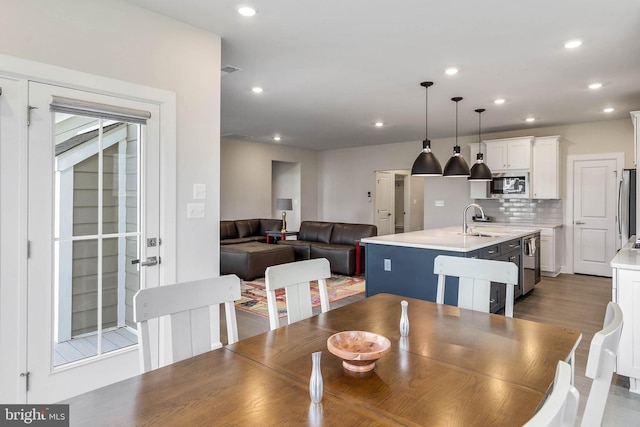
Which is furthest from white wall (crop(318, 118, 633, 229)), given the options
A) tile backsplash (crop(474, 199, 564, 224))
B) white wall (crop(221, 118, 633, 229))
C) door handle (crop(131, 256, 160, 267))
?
door handle (crop(131, 256, 160, 267))

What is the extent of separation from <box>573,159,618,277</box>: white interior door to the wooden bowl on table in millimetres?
6764

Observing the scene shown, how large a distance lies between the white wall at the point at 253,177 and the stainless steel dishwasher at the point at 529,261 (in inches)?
226

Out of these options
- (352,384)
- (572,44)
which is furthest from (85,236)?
(572,44)

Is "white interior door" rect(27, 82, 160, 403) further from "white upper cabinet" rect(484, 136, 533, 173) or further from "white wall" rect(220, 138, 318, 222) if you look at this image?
"white upper cabinet" rect(484, 136, 533, 173)

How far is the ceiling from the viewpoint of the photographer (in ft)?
9.11

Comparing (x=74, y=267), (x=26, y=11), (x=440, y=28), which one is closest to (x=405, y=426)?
(x=74, y=267)

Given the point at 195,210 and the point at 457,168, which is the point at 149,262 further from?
the point at 457,168

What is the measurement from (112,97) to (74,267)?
43.9 inches

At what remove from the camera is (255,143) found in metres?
9.08

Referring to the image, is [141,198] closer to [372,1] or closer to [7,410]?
[7,410]

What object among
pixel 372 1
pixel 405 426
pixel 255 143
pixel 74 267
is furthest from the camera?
pixel 255 143

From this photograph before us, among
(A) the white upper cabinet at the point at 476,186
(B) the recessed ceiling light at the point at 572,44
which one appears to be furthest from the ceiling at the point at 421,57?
(A) the white upper cabinet at the point at 476,186

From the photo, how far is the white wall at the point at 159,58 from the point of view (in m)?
2.20

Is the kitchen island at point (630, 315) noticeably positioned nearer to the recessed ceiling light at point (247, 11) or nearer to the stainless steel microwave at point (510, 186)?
the recessed ceiling light at point (247, 11)
